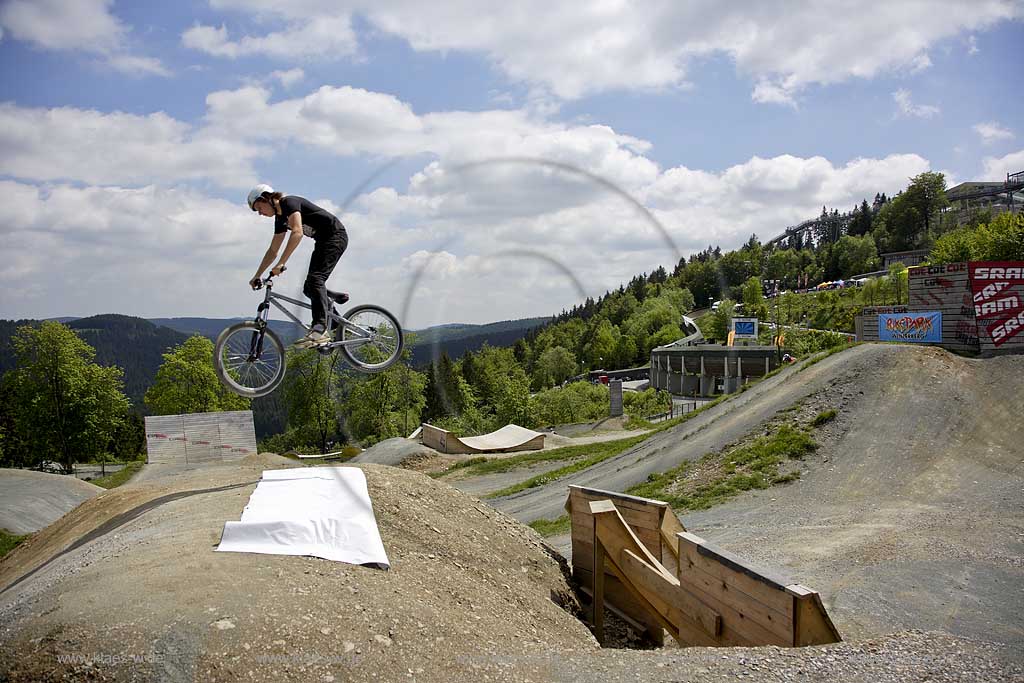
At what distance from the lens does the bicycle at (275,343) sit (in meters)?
12.3

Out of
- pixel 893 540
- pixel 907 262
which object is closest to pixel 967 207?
pixel 907 262

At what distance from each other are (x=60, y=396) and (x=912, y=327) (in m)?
69.8

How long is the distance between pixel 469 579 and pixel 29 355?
222 ft

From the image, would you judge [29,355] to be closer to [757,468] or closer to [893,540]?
[757,468]

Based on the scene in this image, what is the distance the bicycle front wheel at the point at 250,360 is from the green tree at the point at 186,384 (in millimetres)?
55025

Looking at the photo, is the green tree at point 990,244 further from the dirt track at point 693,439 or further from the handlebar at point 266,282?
the handlebar at point 266,282

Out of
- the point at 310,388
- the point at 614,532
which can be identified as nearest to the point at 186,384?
the point at 310,388

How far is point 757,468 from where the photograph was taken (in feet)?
80.9

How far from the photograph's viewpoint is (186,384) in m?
64.3

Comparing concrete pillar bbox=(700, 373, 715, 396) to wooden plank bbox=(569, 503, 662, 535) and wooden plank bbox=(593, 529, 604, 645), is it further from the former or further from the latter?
wooden plank bbox=(593, 529, 604, 645)

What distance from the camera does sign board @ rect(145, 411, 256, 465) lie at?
39.4 metres

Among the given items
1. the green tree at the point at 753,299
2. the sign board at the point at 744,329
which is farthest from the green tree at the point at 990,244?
the green tree at the point at 753,299

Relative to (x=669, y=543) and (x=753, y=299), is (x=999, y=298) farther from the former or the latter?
(x=753, y=299)

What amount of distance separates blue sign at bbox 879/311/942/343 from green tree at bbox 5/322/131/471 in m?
66.4
